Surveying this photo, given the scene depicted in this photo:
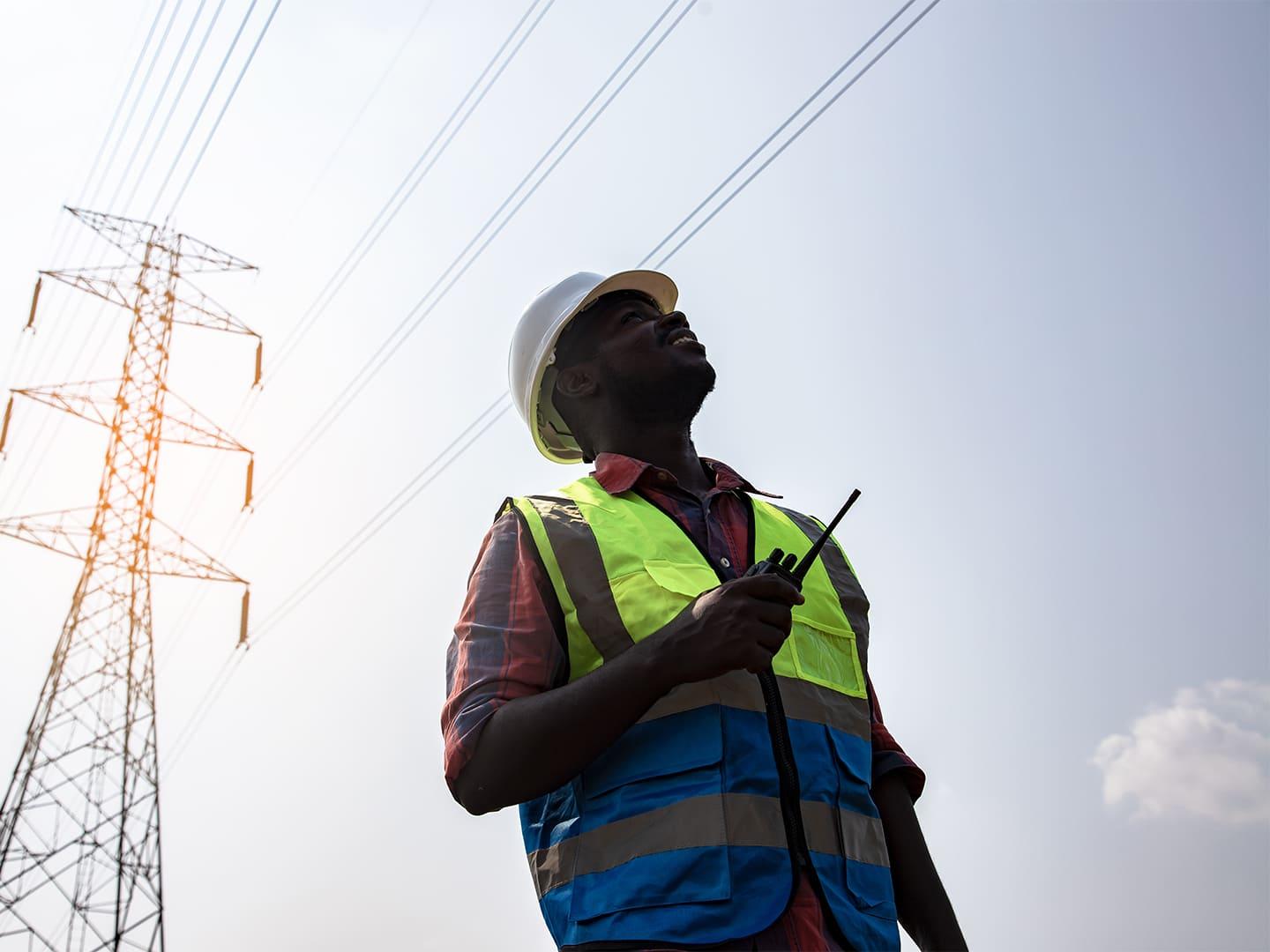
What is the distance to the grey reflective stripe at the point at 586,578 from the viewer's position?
217 cm

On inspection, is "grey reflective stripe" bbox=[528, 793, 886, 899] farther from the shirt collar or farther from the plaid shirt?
the shirt collar

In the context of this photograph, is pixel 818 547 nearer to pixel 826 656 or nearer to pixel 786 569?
pixel 786 569

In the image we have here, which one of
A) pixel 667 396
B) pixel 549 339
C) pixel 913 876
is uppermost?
pixel 549 339

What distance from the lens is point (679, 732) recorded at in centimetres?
201

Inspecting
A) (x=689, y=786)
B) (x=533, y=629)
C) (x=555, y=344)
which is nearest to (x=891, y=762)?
(x=689, y=786)

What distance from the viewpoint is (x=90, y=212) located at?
1669 cm

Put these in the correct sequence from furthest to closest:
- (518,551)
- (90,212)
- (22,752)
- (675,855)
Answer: (90,212)
(22,752)
(518,551)
(675,855)

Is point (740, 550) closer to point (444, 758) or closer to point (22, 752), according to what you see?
point (444, 758)

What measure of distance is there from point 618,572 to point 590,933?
70cm

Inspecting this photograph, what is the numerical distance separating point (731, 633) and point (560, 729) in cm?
35

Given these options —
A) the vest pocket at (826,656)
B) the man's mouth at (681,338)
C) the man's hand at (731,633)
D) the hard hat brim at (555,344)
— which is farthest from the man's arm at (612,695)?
the hard hat brim at (555,344)

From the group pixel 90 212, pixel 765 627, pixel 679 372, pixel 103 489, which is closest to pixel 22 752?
pixel 103 489

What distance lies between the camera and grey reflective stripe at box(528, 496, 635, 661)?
217 centimetres

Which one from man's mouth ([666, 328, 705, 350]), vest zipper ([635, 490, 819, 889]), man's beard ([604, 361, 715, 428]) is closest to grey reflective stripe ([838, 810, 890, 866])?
vest zipper ([635, 490, 819, 889])
